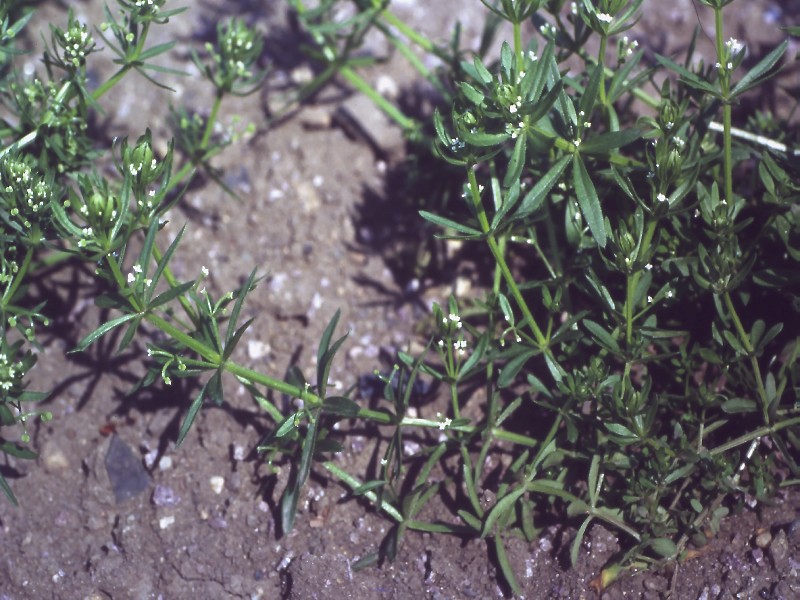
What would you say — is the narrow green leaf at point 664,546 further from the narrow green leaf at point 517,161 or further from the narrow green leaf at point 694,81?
the narrow green leaf at point 694,81

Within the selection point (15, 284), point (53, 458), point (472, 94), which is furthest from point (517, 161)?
point (53, 458)

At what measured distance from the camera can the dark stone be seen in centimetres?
342

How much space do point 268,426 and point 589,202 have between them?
1653mm

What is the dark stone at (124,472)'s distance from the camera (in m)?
3.42

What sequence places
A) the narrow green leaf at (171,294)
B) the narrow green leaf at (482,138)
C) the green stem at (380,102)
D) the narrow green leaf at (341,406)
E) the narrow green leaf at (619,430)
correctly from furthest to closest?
1. the green stem at (380,102)
2. the narrow green leaf at (341,406)
3. the narrow green leaf at (619,430)
4. the narrow green leaf at (171,294)
5. the narrow green leaf at (482,138)

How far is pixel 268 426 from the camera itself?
3543 mm

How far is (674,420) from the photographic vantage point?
3.13m

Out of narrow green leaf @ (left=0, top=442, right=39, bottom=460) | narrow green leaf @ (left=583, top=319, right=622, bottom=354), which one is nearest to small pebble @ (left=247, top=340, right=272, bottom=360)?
narrow green leaf @ (left=0, top=442, right=39, bottom=460)

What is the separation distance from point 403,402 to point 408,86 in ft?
6.56

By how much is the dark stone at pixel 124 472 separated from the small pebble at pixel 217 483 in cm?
26

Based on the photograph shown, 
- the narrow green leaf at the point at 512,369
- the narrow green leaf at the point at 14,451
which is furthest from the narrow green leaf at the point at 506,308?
the narrow green leaf at the point at 14,451

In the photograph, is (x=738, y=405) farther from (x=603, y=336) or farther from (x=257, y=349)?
(x=257, y=349)

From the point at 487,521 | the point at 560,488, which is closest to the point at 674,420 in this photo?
the point at 560,488

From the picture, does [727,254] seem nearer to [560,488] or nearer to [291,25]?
[560,488]
